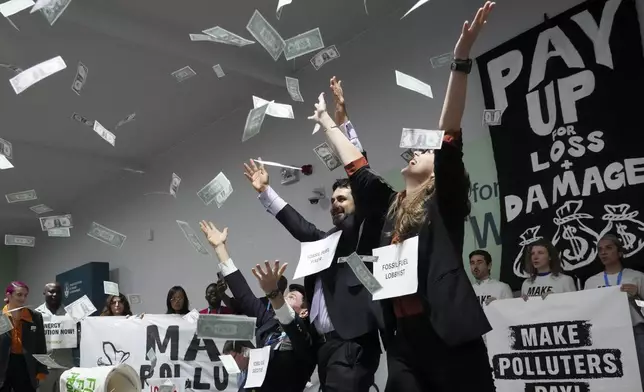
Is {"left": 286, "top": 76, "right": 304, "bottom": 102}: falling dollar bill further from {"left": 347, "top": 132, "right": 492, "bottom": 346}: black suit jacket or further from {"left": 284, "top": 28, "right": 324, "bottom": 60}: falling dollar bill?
{"left": 347, "top": 132, "right": 492, "bottom": 346}: black suit jacket

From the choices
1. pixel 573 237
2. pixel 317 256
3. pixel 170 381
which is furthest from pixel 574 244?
pixel 170 381

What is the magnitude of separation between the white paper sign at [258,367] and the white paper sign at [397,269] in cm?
102

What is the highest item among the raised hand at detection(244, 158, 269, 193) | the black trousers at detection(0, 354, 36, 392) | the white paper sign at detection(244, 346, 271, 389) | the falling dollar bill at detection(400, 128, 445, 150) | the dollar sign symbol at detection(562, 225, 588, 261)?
the raised hand at detection(244, 158, 269, 193)

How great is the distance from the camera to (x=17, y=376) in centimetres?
428

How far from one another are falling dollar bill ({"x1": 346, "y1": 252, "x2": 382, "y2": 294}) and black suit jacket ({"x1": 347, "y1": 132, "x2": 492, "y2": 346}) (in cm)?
10

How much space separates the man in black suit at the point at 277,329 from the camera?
221cm

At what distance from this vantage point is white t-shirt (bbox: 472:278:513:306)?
3.52 metres

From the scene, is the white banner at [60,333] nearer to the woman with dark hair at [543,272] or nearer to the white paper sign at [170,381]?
the white paper sign at [170,381]

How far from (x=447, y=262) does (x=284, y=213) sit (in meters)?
1.11

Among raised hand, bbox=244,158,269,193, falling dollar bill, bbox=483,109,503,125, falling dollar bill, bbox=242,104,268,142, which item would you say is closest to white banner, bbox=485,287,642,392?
falling dollar bill, bbox=483,109,503,125

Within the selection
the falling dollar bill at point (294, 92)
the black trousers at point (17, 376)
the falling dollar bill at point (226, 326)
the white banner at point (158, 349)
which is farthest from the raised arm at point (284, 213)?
the black trousers at point (17, 376)

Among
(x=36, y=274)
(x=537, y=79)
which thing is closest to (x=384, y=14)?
(x=537, y=79)

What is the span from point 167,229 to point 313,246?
5548 mm

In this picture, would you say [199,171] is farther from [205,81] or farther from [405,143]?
[405,143]
